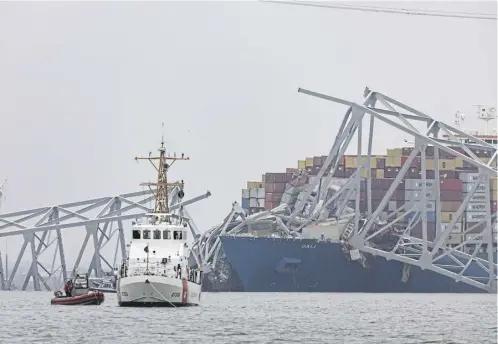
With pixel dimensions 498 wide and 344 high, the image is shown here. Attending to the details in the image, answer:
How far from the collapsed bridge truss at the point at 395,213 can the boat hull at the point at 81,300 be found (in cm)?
3933

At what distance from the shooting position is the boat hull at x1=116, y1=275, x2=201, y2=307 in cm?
8975

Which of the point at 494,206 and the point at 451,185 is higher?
the point at 451,185

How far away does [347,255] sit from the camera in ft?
483

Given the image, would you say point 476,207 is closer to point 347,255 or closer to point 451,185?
point 451,185

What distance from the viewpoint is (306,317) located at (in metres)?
90.1

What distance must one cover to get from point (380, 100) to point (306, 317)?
53.4 metres

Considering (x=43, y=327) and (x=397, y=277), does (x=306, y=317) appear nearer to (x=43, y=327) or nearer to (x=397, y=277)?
(x=43, y=327)

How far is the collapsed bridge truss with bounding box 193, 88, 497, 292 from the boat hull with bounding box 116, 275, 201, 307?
44.9 meters

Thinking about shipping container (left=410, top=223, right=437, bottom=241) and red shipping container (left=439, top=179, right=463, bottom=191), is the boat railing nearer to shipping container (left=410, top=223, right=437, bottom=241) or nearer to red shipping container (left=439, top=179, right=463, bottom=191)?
shipping container (left=410, top=223, right=437, bottom=241)

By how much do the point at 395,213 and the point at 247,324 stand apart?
220 ft

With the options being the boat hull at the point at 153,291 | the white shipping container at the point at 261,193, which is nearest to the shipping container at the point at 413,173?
the white shipping container at the point at 261,193

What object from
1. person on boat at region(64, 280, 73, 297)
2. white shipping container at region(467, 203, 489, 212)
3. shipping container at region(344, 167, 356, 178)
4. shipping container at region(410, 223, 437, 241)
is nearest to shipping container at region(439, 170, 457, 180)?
white shipping container at region(467, 203, 489, 212)

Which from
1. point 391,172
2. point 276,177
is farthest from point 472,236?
point 276,177

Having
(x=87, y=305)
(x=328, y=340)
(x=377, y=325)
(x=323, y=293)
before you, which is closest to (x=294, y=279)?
(x=323, y=293)
